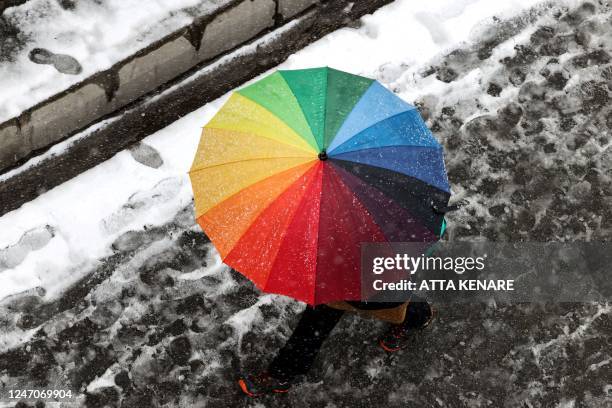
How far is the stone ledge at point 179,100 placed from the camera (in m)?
4.42

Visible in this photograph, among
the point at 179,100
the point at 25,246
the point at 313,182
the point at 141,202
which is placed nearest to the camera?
the point at 313,182

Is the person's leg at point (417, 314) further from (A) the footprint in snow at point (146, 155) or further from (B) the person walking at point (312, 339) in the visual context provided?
(A) the footprint in snow at point (146, 155)

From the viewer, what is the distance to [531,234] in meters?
4.58

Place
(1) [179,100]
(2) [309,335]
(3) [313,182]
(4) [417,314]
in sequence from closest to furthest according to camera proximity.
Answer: (3) [313,182]
(2) [309,335]
(4) [417,314]
(1) [179,100]

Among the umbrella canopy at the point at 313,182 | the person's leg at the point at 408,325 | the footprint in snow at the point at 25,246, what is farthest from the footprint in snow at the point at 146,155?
the person's leg at the point at 408,325

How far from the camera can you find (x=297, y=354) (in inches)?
156

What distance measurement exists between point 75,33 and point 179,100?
0.69m

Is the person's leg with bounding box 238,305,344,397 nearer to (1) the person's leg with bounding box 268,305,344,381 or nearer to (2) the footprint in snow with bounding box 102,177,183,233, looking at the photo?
(1) the person's leg with bounding box 268,305,344,381

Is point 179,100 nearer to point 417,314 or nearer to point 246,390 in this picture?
point 246,390

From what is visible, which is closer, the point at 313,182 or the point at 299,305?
the point at 313,182

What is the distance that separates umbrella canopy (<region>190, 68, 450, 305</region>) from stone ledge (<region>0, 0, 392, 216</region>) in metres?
1.40

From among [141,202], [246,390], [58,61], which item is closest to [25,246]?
[141,202]

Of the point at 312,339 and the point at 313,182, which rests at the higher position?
the point at 313,182

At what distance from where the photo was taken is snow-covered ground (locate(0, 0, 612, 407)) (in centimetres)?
421
